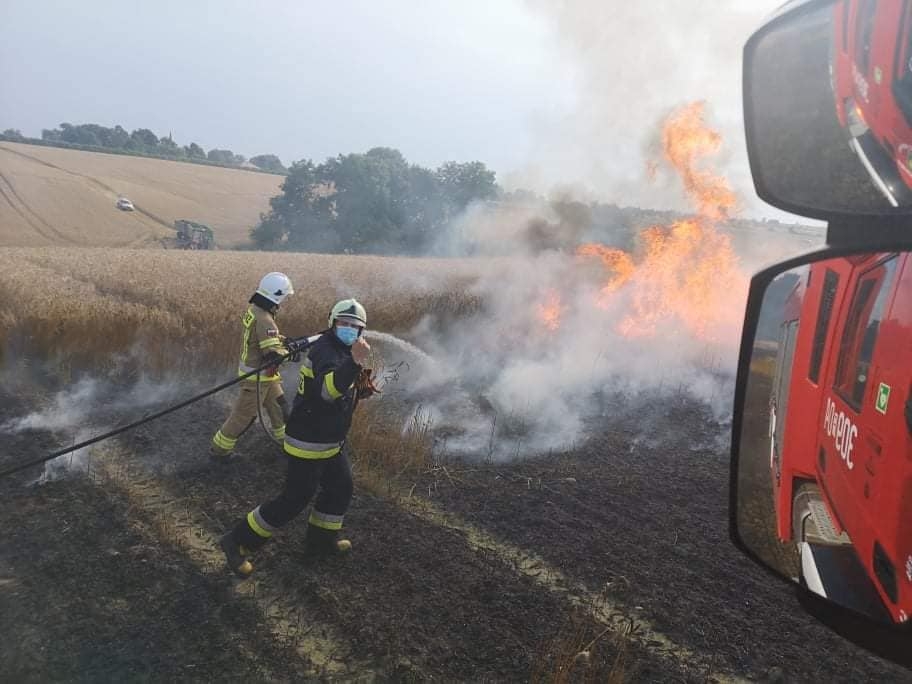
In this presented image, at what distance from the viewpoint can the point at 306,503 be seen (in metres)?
4.58

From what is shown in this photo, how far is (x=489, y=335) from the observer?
13.3 meters

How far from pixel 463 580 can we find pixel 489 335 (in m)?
8.85

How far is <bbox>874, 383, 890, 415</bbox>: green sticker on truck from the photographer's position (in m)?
0.97

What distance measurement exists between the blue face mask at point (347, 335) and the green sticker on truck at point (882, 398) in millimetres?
4028

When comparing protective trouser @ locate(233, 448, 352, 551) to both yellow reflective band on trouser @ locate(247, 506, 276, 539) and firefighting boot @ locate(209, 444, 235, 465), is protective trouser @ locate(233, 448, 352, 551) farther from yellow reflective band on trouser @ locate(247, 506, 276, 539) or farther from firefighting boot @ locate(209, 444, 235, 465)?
firefighting boot @ locate(209, 444, 235, 465)

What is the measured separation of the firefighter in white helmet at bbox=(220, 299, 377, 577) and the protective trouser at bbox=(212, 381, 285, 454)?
220 centimetres

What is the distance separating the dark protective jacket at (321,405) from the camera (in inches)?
178

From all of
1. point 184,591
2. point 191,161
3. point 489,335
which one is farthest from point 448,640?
point 191,161

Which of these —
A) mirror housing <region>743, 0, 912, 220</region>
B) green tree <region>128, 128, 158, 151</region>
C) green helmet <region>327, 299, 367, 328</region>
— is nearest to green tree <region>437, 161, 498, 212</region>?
green helmet <region>327, 299, 367, 328</region>

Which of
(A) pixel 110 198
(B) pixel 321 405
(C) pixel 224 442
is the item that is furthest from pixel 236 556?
(A) pixel 110 198

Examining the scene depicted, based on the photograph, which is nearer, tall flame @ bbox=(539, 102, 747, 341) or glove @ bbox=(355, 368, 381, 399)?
glove @ bbox=(355, 368, 381, 399)

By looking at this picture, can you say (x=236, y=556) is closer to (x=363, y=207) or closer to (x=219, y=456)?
(x=219, y=456)

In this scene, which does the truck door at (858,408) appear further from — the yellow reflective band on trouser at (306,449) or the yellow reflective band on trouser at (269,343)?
the yellow reflective band on trouser at (269,343)

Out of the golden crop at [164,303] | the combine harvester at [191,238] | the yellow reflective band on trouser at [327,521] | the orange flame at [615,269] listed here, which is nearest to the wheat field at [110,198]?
the combine harvester at [191,238]
